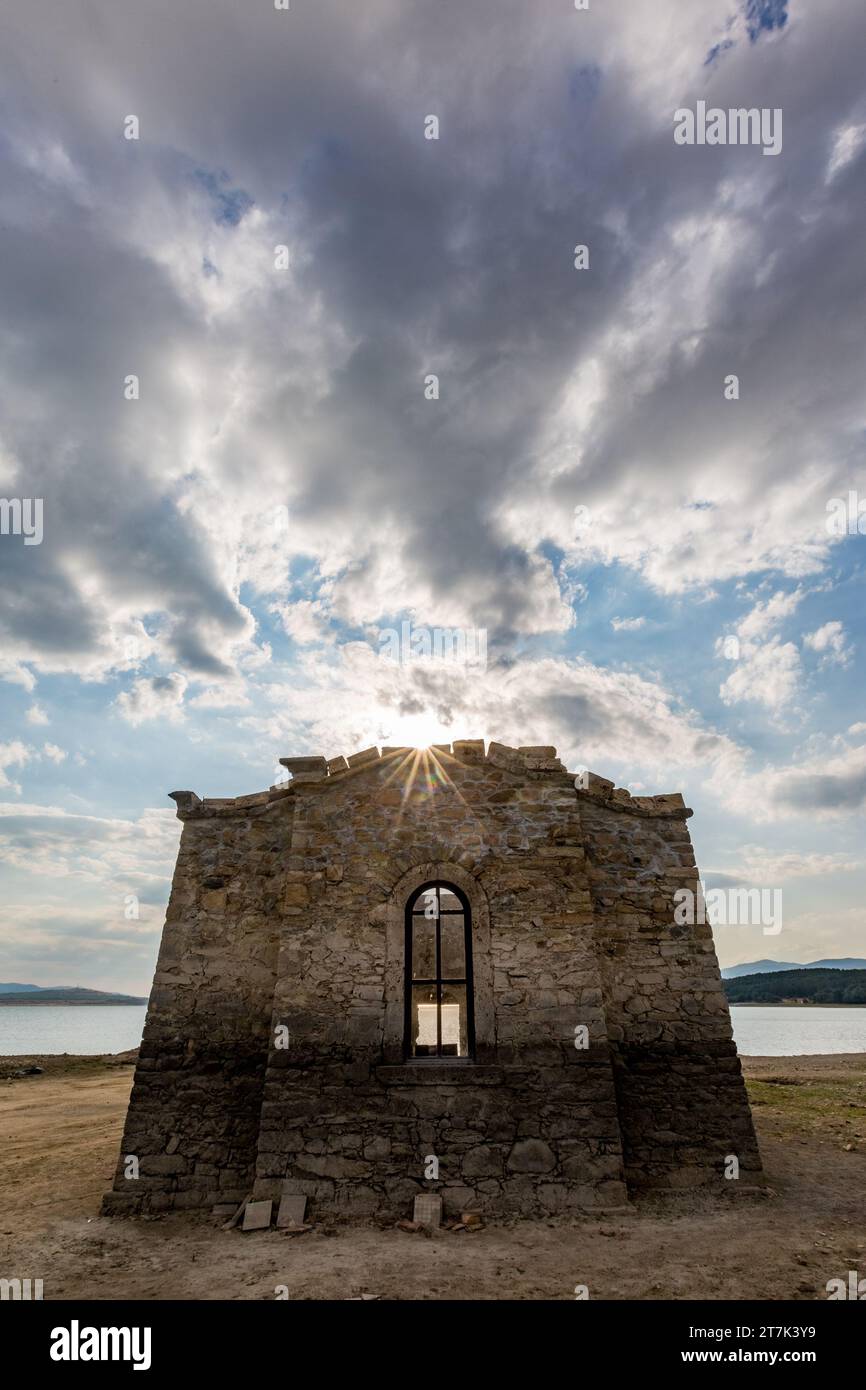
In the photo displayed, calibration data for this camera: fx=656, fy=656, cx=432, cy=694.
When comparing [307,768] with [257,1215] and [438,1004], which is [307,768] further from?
[257,1215]

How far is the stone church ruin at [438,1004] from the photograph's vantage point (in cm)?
718

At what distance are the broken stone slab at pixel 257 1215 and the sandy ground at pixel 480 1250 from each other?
0.15 meters

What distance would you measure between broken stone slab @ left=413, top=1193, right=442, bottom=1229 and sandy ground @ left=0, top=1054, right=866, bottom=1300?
0.57ft

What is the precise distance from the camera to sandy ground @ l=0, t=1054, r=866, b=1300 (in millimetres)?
5371

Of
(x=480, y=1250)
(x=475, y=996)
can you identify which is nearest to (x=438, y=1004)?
(x=475, y=996)

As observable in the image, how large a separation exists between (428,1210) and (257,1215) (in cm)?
179

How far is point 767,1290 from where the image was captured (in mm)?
5211

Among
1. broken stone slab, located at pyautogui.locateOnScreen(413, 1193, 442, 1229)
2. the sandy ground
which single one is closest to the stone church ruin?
broken stone slab, located at pyautogui.locateOnScreen(413, 1193, 442, 1229)

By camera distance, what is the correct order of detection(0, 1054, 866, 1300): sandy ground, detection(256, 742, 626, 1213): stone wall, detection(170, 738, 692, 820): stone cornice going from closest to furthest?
detection(0, 1054, 866, 1300): sandy ground
detection(256, 742, 626, 1213): stone wall
detection(170, 738, 692, 820): stone cornice

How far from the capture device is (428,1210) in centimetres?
669

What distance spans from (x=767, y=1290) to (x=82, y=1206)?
287 inches

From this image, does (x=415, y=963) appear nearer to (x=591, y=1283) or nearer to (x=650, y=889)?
(x=650, y=889)

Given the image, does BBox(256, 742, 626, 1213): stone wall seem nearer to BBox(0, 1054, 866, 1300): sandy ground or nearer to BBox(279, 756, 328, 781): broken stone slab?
BBox(279, 756, 328, 781): broken stone slab
